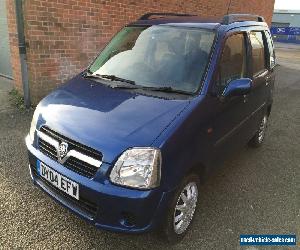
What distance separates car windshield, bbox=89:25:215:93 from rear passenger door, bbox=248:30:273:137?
98 cm

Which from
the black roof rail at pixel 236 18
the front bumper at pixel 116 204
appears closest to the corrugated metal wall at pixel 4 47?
the black roof rail at pixel 236 18

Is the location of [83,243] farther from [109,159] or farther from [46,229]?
[109,159]

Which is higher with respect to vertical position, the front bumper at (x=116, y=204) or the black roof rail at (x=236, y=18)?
the black roof rail at (x=236, y=18)

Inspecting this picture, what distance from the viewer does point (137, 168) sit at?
247 cm

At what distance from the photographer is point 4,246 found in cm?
280

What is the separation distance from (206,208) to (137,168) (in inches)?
56.0

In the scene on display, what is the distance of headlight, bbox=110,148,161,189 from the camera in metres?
2.46

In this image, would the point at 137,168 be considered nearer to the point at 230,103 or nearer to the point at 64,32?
the point at 230,103

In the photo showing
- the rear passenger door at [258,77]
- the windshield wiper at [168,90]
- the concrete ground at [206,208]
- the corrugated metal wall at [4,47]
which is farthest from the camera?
the corrugated metal wall at [4,47]

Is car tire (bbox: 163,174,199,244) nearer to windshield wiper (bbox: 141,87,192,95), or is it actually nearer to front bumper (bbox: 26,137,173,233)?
front bumper (bbox: 26,137,173,233)

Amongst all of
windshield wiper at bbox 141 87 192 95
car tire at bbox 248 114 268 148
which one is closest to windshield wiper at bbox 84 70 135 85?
windshield wiper at bbox 141 87 192 95

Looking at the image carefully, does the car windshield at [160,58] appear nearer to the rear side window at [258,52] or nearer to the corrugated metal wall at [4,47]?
the rear side window at [258,52]

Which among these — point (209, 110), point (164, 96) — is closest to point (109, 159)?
point (164, 96)

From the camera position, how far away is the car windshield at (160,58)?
3271 millimetres
